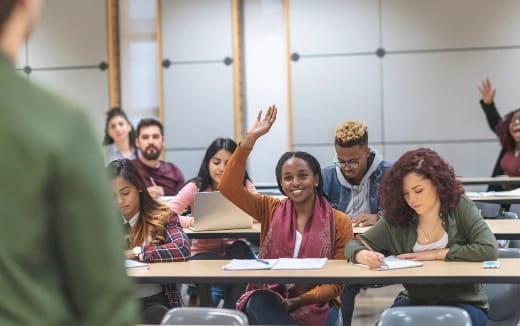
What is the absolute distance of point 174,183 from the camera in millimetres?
6082

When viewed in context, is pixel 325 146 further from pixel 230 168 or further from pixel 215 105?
pixel 230 168

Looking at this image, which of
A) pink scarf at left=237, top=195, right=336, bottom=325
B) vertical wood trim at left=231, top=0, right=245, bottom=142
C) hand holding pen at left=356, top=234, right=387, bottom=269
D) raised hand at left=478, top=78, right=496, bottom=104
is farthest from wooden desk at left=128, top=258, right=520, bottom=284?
vertical wood trim at left=231, top=0, right=245, bottom=142

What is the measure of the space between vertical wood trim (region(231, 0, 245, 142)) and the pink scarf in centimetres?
386

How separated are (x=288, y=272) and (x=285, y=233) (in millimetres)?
523

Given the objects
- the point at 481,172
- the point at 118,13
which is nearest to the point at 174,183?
the point at 118,13

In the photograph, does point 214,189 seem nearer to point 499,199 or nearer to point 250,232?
point 250,232

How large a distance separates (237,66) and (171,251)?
167 inches

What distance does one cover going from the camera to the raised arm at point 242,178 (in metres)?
3.58

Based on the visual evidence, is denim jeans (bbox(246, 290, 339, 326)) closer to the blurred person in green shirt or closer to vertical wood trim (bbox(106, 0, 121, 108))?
the blurred person in green shirt

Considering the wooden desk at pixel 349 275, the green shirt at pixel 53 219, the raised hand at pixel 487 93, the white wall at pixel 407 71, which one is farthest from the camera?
the white wall at pixel 407 71

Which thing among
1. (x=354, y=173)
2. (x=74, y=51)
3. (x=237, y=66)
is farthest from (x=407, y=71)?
(x=74, y=51)

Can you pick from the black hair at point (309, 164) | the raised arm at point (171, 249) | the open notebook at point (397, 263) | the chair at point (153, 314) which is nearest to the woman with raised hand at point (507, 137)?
the black hair at point (309, 164)

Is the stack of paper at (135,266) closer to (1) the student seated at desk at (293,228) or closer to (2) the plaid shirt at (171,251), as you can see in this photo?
(2) the plaid shirt at (171,251)

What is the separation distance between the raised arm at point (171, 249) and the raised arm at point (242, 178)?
1.03 ft
